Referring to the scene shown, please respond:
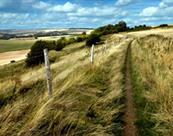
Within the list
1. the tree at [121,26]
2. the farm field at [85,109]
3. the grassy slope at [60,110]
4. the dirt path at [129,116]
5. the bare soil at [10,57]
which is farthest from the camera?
the tree at [121,26]

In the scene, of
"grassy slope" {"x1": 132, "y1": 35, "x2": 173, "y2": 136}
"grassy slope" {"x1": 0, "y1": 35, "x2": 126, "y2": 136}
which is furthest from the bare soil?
"grassy slope" {"x1": 0, "y1": 35, "x2": 126, "y2": 136}

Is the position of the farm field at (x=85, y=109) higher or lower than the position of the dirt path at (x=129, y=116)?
higher

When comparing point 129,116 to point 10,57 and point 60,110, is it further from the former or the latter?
point 10,57

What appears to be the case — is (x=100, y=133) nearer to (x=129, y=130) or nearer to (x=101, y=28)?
(x=129, y=130)

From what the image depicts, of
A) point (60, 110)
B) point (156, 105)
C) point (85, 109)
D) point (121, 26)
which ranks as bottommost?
point (121, 26)

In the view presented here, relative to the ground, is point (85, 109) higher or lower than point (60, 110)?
lower

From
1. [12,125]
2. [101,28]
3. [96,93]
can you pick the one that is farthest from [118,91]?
[101,28]

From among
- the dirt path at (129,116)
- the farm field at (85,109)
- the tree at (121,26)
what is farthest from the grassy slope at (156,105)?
the tree at (121,26)

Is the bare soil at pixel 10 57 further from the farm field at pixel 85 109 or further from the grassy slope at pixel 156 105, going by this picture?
the farm field at pixel 85 109

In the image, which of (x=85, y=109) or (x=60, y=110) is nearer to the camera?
(x=60, y=110)

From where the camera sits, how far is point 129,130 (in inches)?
309

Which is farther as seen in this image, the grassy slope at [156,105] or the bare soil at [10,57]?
the bare soil at [10,57]

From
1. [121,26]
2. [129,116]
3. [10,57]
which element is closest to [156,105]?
[129,116]

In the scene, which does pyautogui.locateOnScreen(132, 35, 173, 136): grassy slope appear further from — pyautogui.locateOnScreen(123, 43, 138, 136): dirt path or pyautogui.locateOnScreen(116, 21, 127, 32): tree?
pyautogui.locateOnScreen(116, 21, 127, 32): tree
